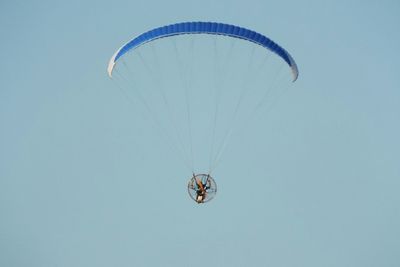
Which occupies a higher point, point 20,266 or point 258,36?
point 20,266

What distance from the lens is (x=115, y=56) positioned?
2147cm

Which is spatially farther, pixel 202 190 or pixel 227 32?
pixel 202 190

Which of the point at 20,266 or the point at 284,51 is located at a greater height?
the point at 20,266

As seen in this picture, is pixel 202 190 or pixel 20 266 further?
pixel 20 266

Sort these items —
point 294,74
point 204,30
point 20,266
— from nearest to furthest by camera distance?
point 204,30
point 294,74
point 20,266

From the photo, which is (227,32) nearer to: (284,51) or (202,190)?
(284,51)

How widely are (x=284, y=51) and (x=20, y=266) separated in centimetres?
5595

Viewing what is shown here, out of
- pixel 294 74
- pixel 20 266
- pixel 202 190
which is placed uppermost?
pixel 20 266

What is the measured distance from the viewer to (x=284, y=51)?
70.3ft

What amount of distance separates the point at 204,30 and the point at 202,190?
22.2 feet

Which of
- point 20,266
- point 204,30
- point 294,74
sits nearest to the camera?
point 204,30

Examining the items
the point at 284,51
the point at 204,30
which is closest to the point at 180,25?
the point at 204,30

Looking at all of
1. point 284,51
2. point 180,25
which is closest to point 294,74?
point 284,51

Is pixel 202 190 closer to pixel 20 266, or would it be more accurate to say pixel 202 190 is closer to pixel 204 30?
pixel 204 30
